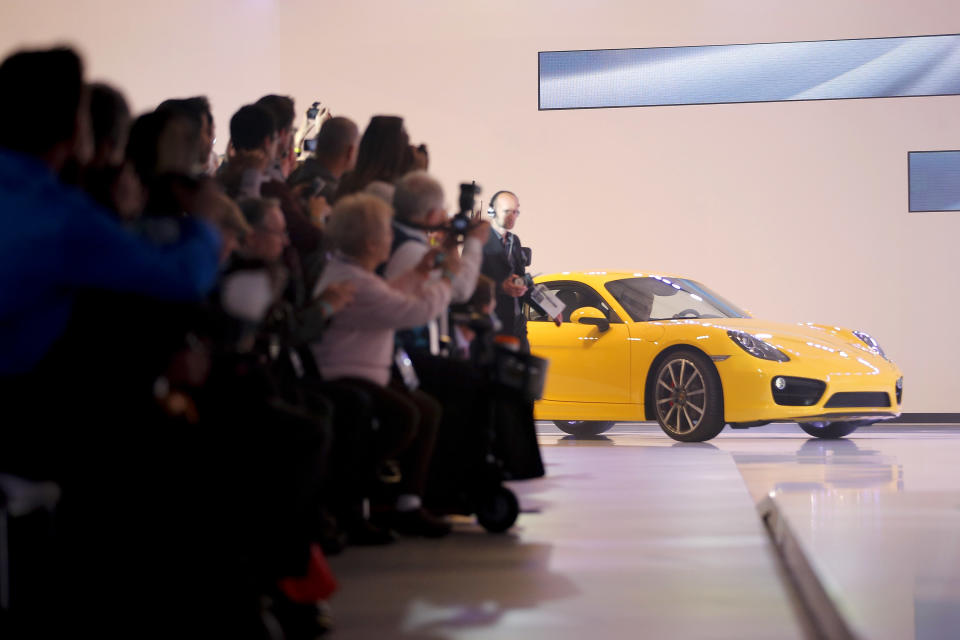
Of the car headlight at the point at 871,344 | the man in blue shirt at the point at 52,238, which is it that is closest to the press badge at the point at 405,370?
the man in blue shirt at the point at 52,238

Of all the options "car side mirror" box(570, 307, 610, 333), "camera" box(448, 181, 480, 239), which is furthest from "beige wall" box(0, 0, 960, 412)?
"camera" box(448, 181, 480, 239)

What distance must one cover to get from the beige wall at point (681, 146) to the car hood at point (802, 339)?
3.42 meters

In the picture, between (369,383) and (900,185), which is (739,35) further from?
(369,383)

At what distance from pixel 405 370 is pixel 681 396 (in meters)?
4.36

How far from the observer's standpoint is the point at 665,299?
8.21 metres

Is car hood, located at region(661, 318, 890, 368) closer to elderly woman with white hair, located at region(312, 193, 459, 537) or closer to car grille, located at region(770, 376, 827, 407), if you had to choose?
car grille, located at region(770, 376, 827, 407)

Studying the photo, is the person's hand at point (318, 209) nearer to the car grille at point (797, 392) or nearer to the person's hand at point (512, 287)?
the person's hand at point (512, 287)

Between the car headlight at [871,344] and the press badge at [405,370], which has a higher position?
the press badge at [405,370]

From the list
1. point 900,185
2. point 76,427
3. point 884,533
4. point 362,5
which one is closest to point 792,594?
point 884,533

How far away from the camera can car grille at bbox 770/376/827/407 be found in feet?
23.6

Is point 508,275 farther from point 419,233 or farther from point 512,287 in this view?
point 419,233

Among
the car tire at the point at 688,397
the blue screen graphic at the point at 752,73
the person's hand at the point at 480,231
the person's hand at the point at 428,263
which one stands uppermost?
the blue screen graphic at the point at 752,73

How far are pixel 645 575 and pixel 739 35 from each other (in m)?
9.24

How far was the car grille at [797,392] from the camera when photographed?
7.18 metres
